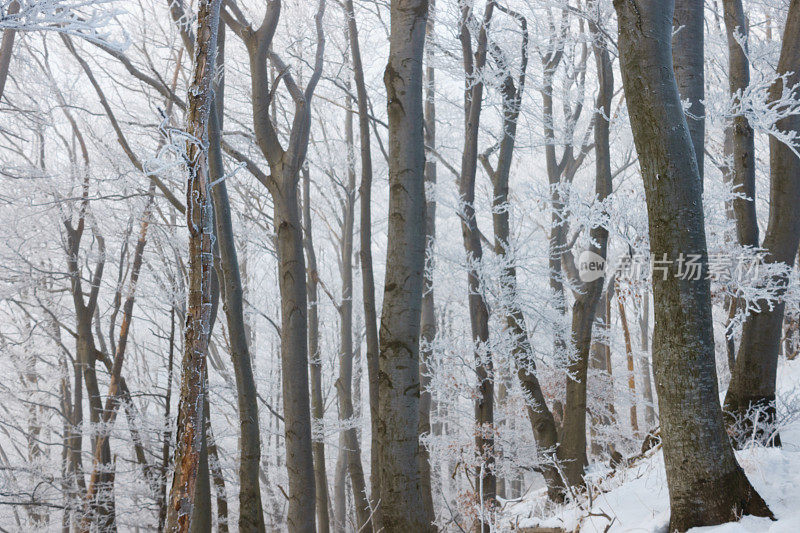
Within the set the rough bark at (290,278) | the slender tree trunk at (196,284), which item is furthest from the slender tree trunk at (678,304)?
the rough bark at (290,278)

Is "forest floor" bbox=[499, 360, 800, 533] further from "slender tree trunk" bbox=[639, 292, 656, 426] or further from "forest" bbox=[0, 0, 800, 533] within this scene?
"slender tree trunk" bbox=[639, 292, 656, 426]

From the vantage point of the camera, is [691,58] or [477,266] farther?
[477,266]

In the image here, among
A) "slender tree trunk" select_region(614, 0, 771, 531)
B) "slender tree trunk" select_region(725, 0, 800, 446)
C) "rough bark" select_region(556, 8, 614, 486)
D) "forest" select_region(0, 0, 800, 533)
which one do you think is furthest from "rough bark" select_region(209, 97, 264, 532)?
"slender tree trunk" select_region(725, 0, 800, 446)

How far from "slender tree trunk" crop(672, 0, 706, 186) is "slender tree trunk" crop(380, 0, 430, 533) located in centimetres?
214

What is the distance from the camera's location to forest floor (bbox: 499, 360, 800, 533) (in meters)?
3.20

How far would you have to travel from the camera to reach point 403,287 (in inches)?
161

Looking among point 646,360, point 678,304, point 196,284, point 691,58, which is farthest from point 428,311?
point 646,360

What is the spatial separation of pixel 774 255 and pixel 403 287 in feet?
11.3

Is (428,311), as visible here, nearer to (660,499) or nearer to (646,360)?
(660,499)

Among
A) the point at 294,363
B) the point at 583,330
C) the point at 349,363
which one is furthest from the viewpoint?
the point at 349,363

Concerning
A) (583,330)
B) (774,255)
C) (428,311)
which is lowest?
(583,330)

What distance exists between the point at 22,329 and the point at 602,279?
14.0 m

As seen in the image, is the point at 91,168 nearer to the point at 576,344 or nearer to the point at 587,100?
the point at 576,344

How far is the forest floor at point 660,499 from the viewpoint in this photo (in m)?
3.20
